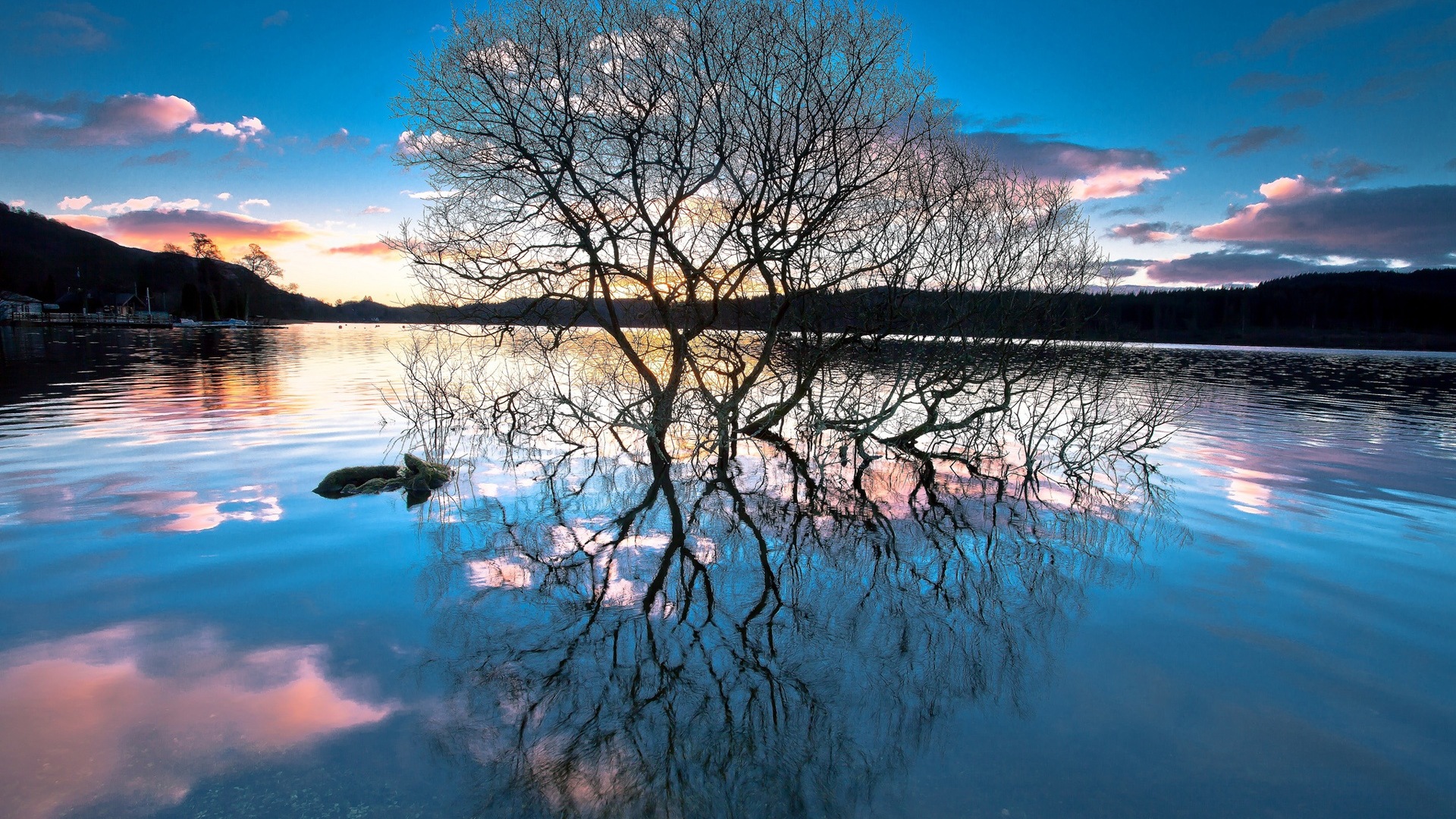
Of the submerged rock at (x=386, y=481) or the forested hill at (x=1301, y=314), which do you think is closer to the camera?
the submerged rock at (x=386, y=481)

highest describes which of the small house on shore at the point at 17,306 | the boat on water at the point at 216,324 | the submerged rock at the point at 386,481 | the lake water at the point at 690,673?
the small house on shore at the point at 17,306

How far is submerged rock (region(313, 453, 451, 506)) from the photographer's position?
496 inches

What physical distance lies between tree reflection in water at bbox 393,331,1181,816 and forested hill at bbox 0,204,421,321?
144318 mm

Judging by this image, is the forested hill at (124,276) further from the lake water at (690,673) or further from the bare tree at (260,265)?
the lake water at (690,673)

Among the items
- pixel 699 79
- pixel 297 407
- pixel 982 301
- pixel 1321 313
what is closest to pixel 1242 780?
pixel 982 301

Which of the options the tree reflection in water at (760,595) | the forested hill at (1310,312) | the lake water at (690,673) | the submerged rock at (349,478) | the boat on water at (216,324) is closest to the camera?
the lake water at (690,673)

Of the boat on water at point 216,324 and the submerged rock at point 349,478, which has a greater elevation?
the boat on water at point 216,324

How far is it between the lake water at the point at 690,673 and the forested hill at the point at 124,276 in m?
146

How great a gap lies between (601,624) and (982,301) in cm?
1134

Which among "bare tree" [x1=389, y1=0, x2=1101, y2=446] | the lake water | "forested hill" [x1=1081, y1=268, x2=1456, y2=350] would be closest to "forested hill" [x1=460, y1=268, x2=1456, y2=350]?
"forested hill" [x1=1081, y1=268, x2=1456, y2=350]

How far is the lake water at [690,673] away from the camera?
4.70 m

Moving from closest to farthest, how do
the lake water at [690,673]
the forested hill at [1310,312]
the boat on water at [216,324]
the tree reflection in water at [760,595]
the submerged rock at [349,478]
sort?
the lake water at [690,673], the tree reflection in water at [760,595], the submerged rock at [349,478], the forested hill at [1310,312], the boat on water at [216,324]

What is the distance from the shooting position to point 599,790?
4621 millimetres

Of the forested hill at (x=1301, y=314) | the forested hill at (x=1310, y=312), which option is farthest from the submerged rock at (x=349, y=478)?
the forested hill at (x=1301, y=314)
